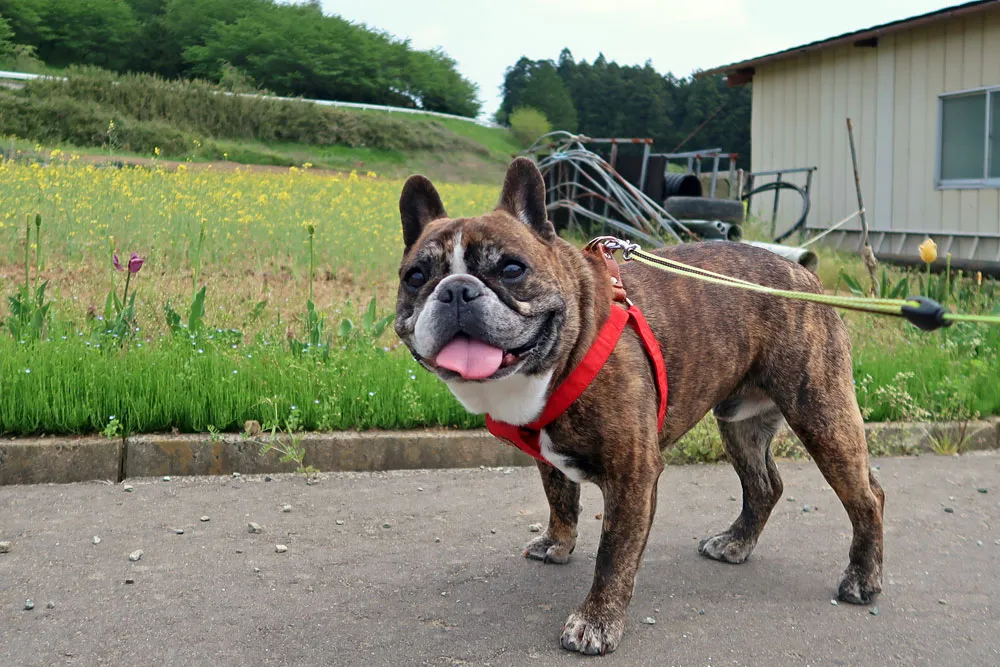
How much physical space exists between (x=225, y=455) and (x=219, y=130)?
14.5 meters

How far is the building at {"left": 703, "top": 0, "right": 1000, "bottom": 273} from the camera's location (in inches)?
485

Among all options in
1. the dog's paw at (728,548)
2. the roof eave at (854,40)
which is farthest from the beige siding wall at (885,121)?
the dog's paw at (728,548)

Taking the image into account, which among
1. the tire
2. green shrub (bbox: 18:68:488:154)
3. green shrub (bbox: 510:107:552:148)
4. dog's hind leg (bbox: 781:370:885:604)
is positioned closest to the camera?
dog's hind leg (bbox: 781:370:885:604)

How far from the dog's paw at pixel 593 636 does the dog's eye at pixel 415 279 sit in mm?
1255

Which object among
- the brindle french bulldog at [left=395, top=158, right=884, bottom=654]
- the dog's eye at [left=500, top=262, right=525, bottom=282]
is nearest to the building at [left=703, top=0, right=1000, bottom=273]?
the brindle french bulldog at [left=395, top=158, right=884, bottom=654]

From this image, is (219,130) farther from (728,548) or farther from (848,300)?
(848,300)

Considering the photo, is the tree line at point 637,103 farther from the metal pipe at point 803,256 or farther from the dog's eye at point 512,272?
the dog's eye at point 512,272

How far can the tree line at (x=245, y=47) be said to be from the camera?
17.1 meters

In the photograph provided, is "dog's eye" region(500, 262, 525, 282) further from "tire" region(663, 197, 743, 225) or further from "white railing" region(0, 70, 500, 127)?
"white railing" region(0, 70, 500, 127)

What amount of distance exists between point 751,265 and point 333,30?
28.2 metres

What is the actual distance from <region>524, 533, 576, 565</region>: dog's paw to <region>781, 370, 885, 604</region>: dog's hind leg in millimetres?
1073

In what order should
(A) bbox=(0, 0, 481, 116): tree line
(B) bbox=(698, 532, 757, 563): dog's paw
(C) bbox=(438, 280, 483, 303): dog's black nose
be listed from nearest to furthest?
(C) bbox=(438, 280, 483, 303): dog's black nose
(B) bbox=(698, 532, 757, 563): dog's paw
(A) bbox=(0, 0, 481, 116): tree line

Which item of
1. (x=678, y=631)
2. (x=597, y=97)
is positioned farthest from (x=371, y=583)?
(x=597, y=97)

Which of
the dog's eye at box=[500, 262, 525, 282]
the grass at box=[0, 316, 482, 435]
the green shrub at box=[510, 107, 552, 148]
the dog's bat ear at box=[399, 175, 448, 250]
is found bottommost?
the grass at box=[0, 316, 482, 435]
